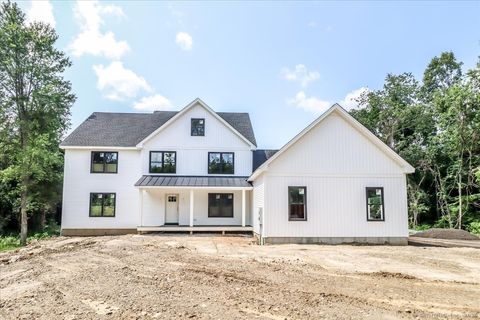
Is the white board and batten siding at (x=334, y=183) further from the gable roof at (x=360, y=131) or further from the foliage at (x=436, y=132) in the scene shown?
the foliage at (x=436, y=132)

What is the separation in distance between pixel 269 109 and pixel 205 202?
7172 mm

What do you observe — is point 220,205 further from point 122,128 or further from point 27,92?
point 27,92

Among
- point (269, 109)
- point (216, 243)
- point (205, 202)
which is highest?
point (269, 109)

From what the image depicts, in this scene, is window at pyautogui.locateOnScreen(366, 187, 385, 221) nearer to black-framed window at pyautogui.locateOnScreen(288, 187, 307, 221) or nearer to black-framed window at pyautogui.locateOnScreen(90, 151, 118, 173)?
black-framed window at pyautogui.locateOnScreen(288, 187, 307, 221)

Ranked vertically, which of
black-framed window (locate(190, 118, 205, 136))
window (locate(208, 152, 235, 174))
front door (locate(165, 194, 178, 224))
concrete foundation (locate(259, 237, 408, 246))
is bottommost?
concrete foundation (locate(259, 237, 408, 246))

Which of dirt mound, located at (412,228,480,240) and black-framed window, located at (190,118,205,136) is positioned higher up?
black-framed window, located at (190,118,205,136)

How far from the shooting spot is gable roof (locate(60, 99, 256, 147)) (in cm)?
2025

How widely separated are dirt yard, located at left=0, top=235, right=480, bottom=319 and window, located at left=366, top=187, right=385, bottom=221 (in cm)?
243

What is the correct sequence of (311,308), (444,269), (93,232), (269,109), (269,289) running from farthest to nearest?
(269,109)
(93,232)
(444,269)
(269,289)
(311,308)

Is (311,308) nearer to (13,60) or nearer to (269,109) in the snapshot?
(269,109)

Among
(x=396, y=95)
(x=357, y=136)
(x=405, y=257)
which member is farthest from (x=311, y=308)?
(x=396, y=95)

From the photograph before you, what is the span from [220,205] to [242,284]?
12909 mm

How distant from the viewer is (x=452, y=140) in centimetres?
2338

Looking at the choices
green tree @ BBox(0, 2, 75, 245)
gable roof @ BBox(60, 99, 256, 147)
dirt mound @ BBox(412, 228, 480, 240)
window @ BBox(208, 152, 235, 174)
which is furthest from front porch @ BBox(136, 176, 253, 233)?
dirt mound @ BBox(412, 228, 480, 240)
